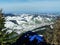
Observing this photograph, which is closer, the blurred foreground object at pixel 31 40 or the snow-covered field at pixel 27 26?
the blurred foreground object at pixel 31 40

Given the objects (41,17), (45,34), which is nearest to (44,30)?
(45,34)

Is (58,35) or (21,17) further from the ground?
(58,35)

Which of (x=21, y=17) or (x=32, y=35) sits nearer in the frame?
(x=32, y=35)

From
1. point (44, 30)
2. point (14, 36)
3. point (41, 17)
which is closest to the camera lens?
point (14, 36)

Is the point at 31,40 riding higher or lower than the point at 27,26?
higher

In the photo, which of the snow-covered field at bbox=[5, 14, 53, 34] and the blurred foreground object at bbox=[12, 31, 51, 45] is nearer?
the blurred foreground object at bbox=[12, 31, 51, 45]

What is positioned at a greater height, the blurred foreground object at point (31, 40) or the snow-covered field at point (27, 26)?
the blurred foreground object at point (31, 40)

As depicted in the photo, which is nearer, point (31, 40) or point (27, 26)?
point (31, 40)

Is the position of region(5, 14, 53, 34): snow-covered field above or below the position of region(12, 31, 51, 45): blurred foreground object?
below

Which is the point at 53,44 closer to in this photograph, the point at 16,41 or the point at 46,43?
the point at 46,43

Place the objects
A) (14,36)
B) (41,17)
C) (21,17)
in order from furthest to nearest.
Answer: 1. (21,17)
2. (41,17)
3. (14,36)
